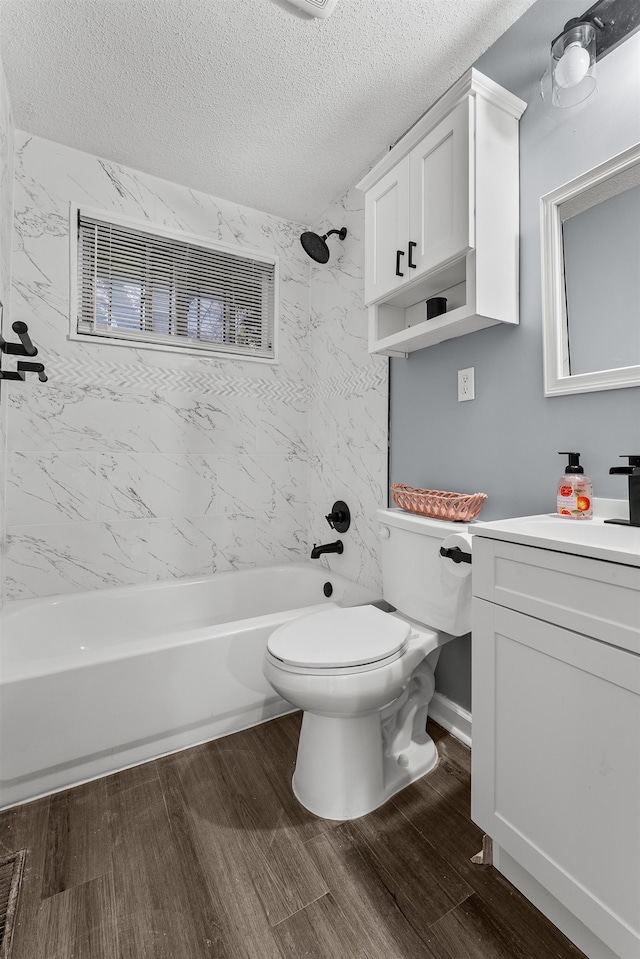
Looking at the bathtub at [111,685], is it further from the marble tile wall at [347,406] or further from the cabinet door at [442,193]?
the cabinet door at [442,193]

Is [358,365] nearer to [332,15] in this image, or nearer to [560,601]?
[332,15]

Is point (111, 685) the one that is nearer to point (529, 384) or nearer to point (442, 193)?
point (529, 384)

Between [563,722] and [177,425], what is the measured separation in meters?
1.97

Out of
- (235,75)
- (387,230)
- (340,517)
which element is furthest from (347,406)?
(235,75)

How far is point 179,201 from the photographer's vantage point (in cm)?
225

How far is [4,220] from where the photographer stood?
171 centimetres

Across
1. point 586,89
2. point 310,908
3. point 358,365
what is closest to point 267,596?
point 358,365

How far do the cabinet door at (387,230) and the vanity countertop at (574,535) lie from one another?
0.95 m

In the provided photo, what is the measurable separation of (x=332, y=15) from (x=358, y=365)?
4.00ft

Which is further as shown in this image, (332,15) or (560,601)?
(332,15)

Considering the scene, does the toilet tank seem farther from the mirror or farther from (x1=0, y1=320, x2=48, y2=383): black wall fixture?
(x1=0, y1=320, x2=48, y2=383): black wall fixture

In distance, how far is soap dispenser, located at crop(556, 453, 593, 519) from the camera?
119cm

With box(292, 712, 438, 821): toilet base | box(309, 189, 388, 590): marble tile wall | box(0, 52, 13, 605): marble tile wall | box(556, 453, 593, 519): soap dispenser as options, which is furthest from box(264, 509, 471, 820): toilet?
box(0, 52, 13, 605): marble tile wall

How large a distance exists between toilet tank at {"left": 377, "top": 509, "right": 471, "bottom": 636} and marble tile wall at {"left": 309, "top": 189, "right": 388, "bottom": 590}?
1.47ft
